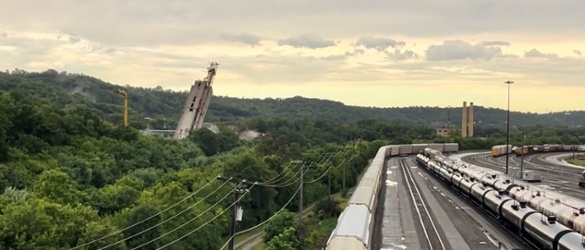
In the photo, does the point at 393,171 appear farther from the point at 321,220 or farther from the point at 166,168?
the point at 166,168

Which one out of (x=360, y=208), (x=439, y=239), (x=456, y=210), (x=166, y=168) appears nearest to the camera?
(x=360, y=208)

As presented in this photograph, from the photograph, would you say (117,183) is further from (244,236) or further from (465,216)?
(465,216)

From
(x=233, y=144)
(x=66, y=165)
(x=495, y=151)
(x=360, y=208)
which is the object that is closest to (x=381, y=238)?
(x=360, y=208)

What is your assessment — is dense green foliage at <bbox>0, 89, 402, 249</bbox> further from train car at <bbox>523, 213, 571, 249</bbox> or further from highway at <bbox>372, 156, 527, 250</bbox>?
train car at <bbox>523, 213, 571, 249</bbox>

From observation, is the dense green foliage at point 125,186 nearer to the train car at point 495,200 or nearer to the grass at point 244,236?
the grass at point 244,236

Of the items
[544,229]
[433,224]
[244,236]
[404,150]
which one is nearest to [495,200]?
[433,224]

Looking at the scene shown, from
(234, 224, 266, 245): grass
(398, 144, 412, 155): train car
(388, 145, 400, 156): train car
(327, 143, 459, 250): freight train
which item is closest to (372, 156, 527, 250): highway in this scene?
(327, 143, 459, 250): freight train

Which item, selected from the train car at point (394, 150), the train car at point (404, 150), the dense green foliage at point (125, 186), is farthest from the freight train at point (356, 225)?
the train car at point (404, 150)
